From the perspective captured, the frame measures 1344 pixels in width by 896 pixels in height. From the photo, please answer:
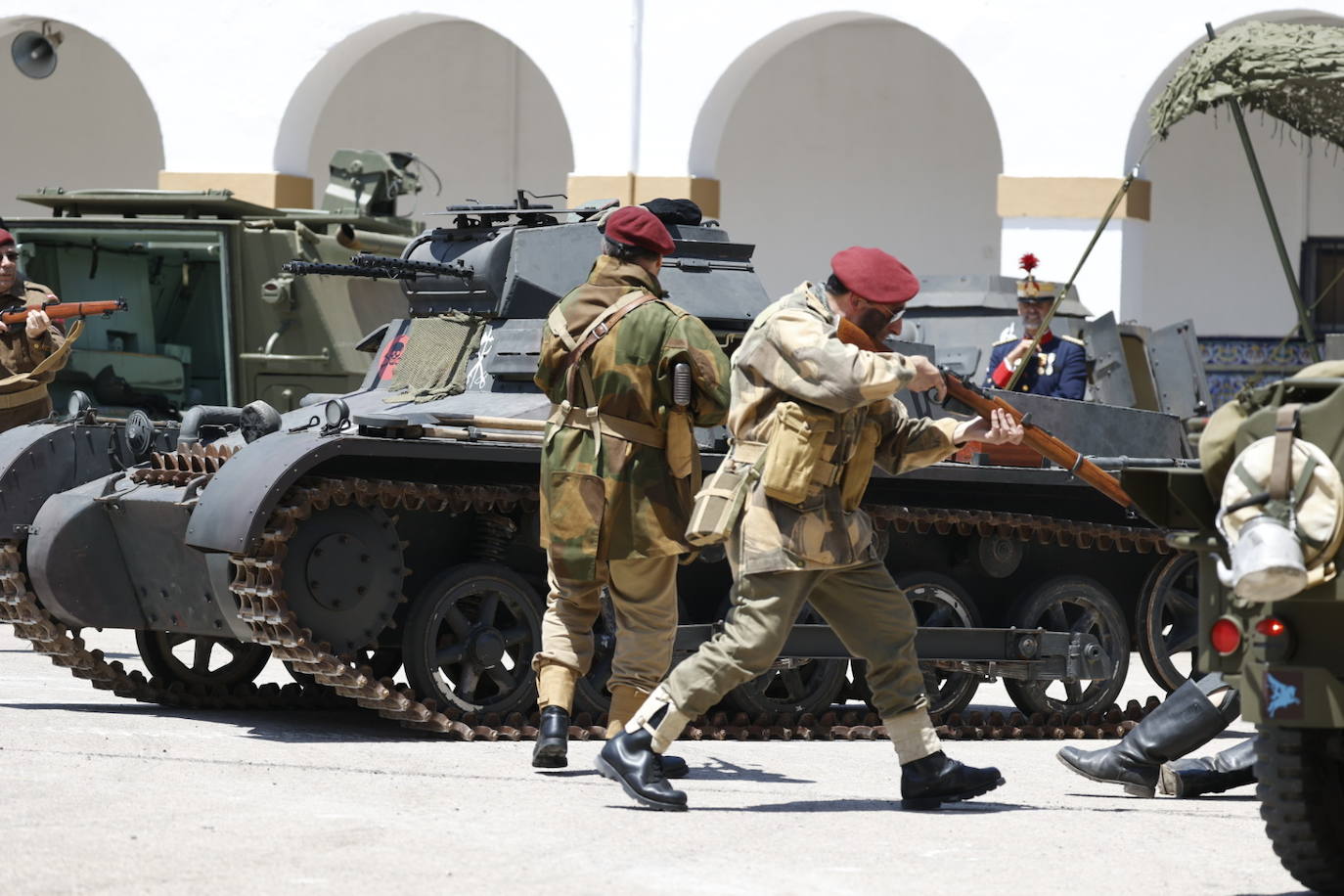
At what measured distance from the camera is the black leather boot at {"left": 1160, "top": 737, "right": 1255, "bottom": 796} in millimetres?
7457

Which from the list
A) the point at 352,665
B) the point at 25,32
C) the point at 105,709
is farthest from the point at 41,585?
the point at 25,32

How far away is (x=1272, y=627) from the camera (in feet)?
17.6

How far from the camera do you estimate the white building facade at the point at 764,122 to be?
51.8 ft

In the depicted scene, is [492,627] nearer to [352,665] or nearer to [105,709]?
[352,665]

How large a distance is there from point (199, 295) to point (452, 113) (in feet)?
19.5

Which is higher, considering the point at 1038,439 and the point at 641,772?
the point at 1038,439

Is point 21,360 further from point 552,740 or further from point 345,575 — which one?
point 552,740

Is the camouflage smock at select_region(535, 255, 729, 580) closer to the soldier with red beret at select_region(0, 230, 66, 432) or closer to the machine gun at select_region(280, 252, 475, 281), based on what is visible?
the machine gun at select_region(280, 252, 475, 281)

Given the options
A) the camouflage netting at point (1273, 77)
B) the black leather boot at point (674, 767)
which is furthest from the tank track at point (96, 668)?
the camouflage netting at point (1273, 77)

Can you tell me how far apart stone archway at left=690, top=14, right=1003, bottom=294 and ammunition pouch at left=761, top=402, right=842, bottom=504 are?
12977mm

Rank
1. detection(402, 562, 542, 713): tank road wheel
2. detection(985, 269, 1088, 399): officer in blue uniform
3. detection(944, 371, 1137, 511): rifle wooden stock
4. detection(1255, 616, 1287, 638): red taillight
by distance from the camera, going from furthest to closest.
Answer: detection(985, 269, 1088, 399): officer in blue uniform → detection(402, 562, 542, 713): tank road wheel → detection(944, 371, 1137, 511): rifle wooden stock → detection(1255, 616, 1287, 638): red taillight

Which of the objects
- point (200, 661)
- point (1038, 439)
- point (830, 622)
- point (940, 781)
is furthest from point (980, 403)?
point (200, 661)

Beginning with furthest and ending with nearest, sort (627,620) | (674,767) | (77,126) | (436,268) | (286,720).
A: (77,126) → (436,268) → (286,720) → (627,620) → (674,767)

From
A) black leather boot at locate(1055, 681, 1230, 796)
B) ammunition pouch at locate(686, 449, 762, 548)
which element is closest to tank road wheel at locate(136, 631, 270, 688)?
ammunition pouch at locate(686, 449, 762, 548)
